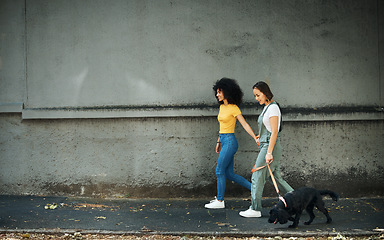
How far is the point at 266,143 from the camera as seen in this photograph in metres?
6.13

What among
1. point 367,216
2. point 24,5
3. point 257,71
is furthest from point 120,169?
point 367,216

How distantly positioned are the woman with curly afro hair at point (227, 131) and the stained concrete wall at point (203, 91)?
0.74 metres

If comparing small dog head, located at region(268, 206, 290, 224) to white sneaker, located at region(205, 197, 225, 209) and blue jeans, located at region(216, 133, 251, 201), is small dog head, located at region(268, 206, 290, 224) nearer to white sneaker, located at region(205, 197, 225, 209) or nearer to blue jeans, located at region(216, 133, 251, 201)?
blue jeans, located at region(216, 133, 251, 201)

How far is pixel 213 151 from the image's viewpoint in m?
7.59

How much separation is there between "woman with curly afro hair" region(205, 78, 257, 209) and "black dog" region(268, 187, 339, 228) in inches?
53.0

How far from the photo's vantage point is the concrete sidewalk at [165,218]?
5.52 metres

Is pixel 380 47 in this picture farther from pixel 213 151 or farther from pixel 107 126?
pixel 107 126

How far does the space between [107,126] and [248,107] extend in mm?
2631

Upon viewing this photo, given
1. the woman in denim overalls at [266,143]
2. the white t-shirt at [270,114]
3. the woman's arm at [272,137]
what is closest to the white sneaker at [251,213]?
the woman in denim overalls at [266,143]

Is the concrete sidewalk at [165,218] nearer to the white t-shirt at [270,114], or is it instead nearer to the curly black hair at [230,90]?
the white t-shirt at [270,114]

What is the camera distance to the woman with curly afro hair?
6.66 metres

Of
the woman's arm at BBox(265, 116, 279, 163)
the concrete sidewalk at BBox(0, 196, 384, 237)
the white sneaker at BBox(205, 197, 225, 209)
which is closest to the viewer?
the concrete sidewalk at BBox(0, 196, 384, 237)

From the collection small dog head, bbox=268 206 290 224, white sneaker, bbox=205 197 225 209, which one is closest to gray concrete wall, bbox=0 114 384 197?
white sneaker, bbox=205 197 225 209

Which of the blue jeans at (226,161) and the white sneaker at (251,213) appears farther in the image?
the blue jeans at (226,161)
